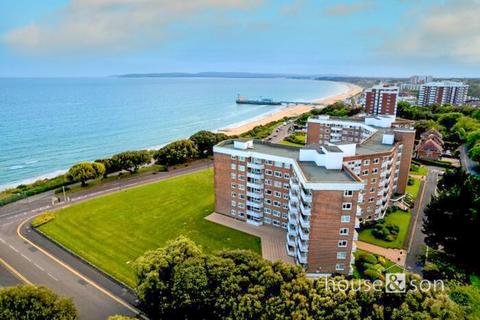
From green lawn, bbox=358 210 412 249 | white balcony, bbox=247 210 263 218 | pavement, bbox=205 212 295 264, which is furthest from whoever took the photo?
white balcony, bbox=247 210 263 218

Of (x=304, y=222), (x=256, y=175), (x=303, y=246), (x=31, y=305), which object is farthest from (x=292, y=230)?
(x=31, y=305)

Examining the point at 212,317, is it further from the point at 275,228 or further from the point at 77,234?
the point at 77,234

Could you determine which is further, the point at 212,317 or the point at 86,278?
the point at 86,278

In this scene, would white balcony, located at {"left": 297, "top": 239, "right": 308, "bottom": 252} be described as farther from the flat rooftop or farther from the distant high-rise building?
the distant high-rise building

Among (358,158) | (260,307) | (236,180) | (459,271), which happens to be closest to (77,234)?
(236,180)

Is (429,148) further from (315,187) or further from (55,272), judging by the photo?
(55,272)

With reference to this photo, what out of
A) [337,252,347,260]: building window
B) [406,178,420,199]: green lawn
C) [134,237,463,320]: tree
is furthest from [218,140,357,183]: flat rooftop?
[406,178,420,199]: green lawn
